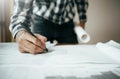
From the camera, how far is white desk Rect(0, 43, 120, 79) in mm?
373

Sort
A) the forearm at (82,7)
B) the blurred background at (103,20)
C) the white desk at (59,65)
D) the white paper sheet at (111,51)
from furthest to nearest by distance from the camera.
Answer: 1. the blurred background at (103,20)
2. the forearm at (82,7)
3. the white paper sheet at (111,51)
4. the white desk at (59,65)

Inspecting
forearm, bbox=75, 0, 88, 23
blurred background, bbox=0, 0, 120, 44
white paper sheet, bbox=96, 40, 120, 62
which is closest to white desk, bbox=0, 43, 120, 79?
white paper sheet, bbox=96, 40, 120, 62

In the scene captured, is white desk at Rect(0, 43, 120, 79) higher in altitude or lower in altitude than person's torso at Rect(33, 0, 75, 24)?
lower

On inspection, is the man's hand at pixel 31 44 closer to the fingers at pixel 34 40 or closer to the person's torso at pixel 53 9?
the fingers at pixel 34 40

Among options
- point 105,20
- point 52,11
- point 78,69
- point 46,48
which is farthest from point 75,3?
point 105,20

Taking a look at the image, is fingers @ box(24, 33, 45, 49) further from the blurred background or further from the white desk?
the blurred background

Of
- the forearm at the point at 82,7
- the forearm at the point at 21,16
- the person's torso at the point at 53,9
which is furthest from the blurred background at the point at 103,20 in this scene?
the forearm at the point at 21,16

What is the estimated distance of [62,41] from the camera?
728 millimetres

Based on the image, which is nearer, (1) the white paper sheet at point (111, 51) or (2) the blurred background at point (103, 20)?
(1) the white paper sheet at point (111, 51)

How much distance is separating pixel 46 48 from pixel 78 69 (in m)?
0.16

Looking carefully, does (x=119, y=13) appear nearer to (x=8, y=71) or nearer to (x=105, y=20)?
Result: (x=105, y=20)

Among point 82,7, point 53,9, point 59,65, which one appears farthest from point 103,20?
point 59,65

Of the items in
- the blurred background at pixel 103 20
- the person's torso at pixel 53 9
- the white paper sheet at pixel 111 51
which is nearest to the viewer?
the white paper sheet at pixel 111 51

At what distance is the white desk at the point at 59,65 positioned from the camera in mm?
373
